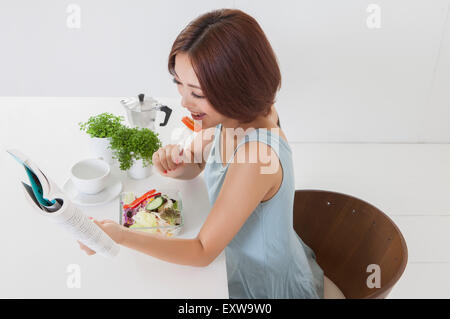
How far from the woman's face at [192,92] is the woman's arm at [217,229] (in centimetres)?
13

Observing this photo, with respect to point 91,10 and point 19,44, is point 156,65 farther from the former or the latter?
point 19,44

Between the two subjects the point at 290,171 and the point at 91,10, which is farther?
the point at 91,10

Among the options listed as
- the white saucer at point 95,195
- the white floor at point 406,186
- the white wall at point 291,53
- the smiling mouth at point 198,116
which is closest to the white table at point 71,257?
the white saucer at point 95,195

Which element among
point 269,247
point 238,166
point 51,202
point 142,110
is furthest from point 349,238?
point 51,202

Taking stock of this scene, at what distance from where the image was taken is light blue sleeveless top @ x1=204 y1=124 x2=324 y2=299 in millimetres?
1050

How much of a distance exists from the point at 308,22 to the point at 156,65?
2.65 ft

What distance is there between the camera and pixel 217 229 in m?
0.96

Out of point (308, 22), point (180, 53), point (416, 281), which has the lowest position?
point (416, 281)

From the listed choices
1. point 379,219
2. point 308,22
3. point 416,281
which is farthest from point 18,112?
point 416,281

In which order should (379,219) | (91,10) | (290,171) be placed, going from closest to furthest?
(290,171), (379,219), (91,10)

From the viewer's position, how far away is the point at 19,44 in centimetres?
215

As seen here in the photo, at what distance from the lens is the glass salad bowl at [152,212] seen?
1.00 meters

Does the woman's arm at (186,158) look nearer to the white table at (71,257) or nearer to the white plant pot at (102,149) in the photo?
the white table at (71,257)

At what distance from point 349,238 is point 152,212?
59 cm
